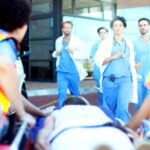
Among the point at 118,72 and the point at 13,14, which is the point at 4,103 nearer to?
the point at 13,14

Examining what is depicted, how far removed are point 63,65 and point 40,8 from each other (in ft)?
23.8

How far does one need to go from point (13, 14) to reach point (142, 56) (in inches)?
168

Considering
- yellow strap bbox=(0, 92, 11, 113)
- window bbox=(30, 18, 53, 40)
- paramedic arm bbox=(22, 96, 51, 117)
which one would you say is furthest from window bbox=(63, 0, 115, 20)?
yellow strap bbox=(0, 92, 11, 113)

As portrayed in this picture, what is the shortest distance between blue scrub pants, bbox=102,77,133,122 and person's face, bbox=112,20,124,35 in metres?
0.64

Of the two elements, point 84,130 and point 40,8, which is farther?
point 40,8

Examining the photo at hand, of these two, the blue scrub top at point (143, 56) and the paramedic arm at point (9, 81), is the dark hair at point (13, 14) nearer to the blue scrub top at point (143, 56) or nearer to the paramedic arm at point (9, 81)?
the paramedic arm at point (9, 81)

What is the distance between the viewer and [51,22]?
1401 cm

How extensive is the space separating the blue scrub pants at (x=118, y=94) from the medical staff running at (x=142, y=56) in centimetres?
25

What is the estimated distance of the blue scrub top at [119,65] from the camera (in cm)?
598

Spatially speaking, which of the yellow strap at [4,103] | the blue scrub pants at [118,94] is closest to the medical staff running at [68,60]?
the blue scrub pants at [118,94]

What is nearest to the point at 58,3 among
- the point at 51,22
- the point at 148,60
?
the point at 51,22

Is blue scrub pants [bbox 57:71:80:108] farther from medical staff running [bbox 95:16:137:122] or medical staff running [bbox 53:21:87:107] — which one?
medical staff running [bbox 95:16:137:122]

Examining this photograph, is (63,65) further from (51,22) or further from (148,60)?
(51,22)

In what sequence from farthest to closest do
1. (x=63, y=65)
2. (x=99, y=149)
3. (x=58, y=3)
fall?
1. (x=58, y=3)
2. (x=63, y=65)
3. (x=99, y=149)
